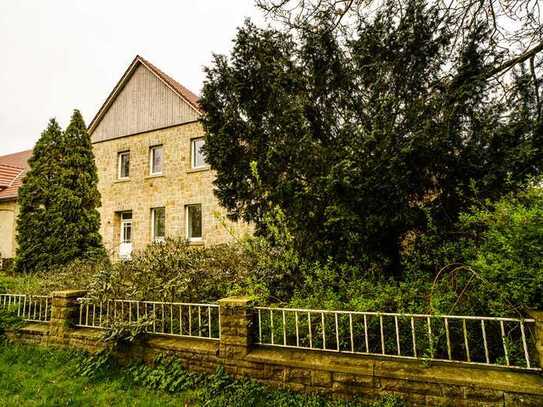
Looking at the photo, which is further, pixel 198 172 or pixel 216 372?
pixel 198 172

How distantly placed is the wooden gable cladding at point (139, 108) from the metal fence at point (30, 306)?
9704mm

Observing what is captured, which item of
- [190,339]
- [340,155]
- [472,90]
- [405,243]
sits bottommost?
[190,339]

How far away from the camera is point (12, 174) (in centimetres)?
1902

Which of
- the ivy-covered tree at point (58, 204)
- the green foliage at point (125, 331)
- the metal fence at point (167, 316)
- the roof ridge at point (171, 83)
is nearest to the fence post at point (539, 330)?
the metal fence at point (167, 316)

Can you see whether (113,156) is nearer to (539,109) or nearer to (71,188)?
(71,188)

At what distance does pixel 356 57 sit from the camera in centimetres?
447

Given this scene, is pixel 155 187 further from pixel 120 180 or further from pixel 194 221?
pixel 194 221

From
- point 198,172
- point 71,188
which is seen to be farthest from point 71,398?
point 198,172

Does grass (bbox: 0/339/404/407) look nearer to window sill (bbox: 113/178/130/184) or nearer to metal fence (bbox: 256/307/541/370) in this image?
metal fence (bbox: 256/307/541/370)

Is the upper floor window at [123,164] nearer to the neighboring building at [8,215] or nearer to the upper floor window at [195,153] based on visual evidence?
the upper floor window at [195,153]

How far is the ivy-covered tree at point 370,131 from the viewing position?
3.70m

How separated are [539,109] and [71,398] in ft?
21.0

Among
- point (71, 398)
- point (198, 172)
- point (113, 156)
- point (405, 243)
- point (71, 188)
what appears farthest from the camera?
point (113, 156)

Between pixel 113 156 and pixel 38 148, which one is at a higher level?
pixel 113 156
